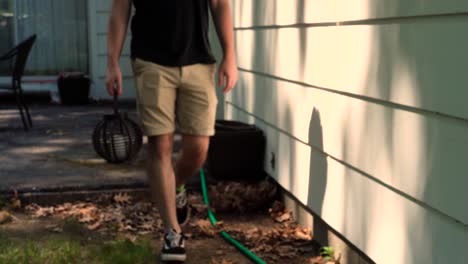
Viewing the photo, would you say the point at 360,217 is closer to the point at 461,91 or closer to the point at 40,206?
the point at 461,91

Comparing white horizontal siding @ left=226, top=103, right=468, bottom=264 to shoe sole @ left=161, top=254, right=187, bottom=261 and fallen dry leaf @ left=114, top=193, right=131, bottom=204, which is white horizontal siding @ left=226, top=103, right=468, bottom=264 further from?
fallen dry leaf @ left=114, top=193, right=131, bottom=204

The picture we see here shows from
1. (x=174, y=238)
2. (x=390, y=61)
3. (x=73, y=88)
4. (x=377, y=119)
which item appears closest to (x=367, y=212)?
(x=377, y=119)

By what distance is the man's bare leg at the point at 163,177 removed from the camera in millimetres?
3682

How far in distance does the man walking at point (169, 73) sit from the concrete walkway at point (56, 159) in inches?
54.9

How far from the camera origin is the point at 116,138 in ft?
18.5

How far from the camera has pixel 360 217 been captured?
3.31 metres

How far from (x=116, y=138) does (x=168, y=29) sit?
2192 mm

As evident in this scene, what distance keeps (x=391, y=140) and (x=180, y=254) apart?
129cm

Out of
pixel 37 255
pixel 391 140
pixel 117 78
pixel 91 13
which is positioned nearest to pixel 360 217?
pixel 391 140

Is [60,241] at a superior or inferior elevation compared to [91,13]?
inferior

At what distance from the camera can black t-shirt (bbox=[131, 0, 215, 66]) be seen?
141 inches

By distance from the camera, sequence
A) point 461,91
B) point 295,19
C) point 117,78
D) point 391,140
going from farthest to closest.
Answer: point 295,19 → point 117,78 → point 391,140 → point 461,91

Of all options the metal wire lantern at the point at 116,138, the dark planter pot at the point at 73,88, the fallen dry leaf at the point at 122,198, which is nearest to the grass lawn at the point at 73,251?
the fallen dry leaf at the point at 122,198

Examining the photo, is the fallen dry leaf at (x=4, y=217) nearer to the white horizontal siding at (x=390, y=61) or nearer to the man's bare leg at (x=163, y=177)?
the man's bare leg at (x=163, y=177)
